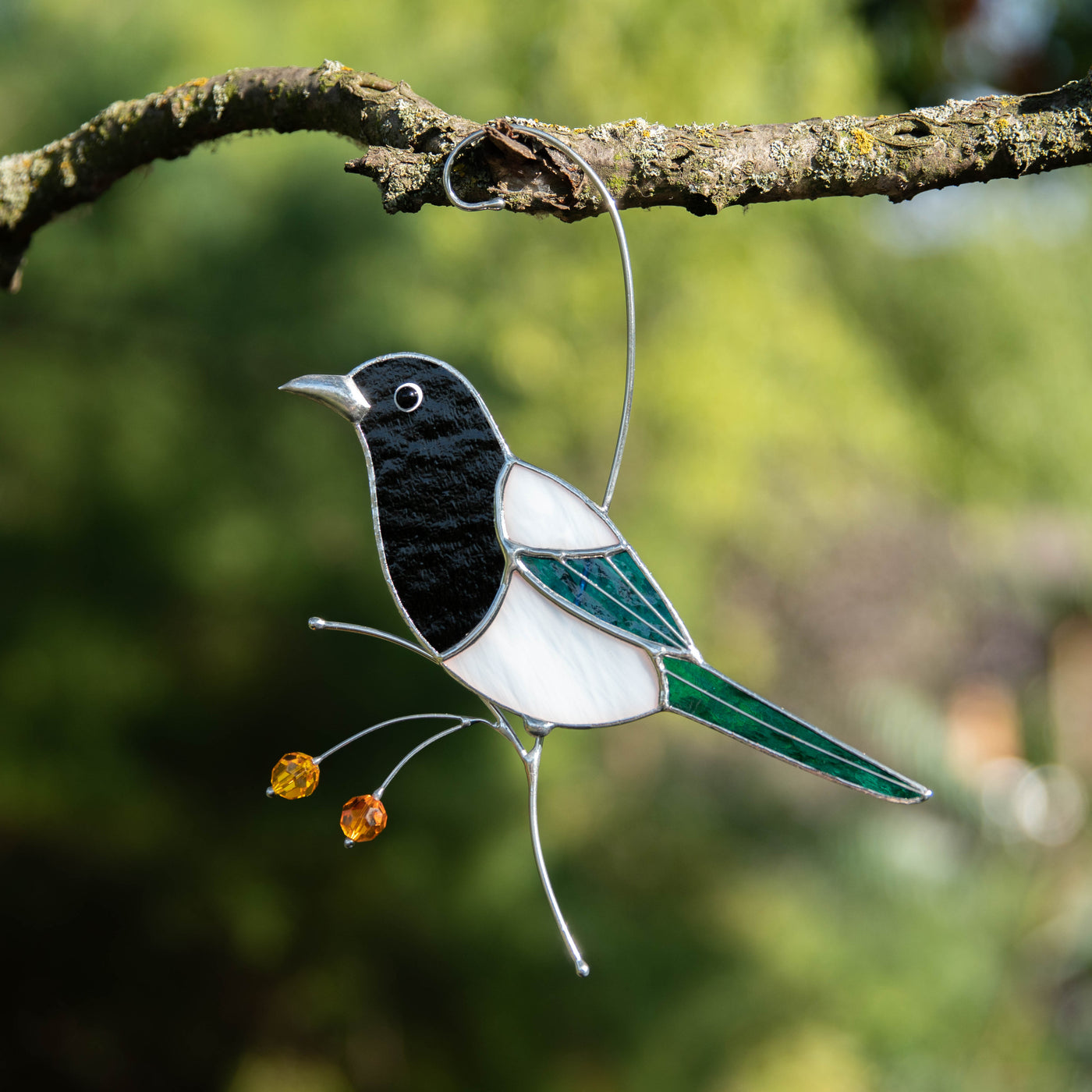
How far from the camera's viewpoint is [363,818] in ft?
2.43

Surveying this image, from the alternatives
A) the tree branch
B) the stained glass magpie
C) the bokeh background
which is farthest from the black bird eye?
the bokeh background

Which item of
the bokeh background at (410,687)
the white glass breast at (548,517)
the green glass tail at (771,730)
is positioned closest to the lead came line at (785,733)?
the green glass tail at (771,730)

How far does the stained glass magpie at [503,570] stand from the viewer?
70 centimetres

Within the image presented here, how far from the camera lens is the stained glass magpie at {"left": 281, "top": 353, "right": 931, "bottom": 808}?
70 cm

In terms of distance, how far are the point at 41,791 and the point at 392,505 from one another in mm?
1489

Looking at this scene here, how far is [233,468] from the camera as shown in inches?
78.0

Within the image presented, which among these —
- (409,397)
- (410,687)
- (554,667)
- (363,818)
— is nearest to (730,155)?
(409,397)

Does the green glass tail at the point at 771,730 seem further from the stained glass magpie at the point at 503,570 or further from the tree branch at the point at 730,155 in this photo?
the tree branch at the point at 730,155

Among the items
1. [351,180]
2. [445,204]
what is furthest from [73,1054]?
[445,204]

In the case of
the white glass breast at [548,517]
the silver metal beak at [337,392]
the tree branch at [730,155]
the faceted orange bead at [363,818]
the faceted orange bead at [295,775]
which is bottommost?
the faceted orange bead at [363,818]

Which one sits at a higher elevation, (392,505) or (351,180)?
(351,180)

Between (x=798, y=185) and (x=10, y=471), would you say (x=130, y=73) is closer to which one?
(x=10, y=471)

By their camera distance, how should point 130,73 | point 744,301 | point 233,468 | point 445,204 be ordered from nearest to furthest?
point 445,204
point 130,73
point 233,468
point 744,301

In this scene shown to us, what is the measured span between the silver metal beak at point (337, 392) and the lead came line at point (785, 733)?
312 millimetres
